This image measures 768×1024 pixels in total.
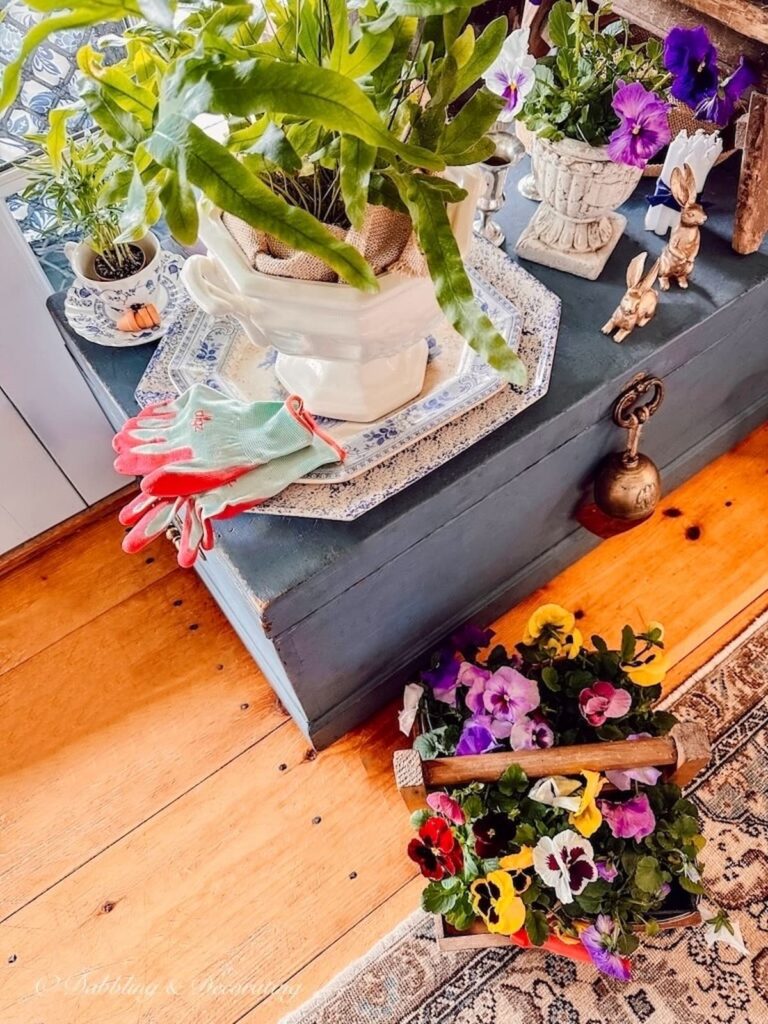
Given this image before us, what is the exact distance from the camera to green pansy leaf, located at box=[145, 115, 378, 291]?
0.41 m

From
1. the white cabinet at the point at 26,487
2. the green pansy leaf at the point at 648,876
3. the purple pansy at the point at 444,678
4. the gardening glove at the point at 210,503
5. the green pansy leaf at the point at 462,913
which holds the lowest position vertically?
the green pansy leaf at the point at 648,876

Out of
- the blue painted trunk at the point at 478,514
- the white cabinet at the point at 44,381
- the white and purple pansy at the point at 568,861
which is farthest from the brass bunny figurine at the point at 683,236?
the white cabinet at the point at 44,381

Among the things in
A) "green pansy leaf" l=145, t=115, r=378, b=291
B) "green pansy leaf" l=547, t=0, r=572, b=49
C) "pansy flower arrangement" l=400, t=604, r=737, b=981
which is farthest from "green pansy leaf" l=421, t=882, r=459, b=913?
"green pansy leaf" l=547, t=0, r=572, b=49

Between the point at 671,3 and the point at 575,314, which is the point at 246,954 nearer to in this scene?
the point at 575,314

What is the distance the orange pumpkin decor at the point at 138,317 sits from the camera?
860mm

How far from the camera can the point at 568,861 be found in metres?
0.80

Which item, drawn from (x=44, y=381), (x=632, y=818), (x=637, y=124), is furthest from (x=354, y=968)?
(x=637, y=124)

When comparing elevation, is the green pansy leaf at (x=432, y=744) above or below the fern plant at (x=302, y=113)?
below

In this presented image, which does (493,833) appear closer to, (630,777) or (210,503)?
(630,777)

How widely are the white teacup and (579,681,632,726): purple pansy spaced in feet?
2.11

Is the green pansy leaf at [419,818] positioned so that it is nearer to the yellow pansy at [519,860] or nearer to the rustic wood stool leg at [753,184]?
the yellow pansy at [519,860]

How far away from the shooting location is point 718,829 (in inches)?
39.0

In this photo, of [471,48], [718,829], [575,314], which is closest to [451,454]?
[575,314]

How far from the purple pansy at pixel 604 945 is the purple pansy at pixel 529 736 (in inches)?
7.0
